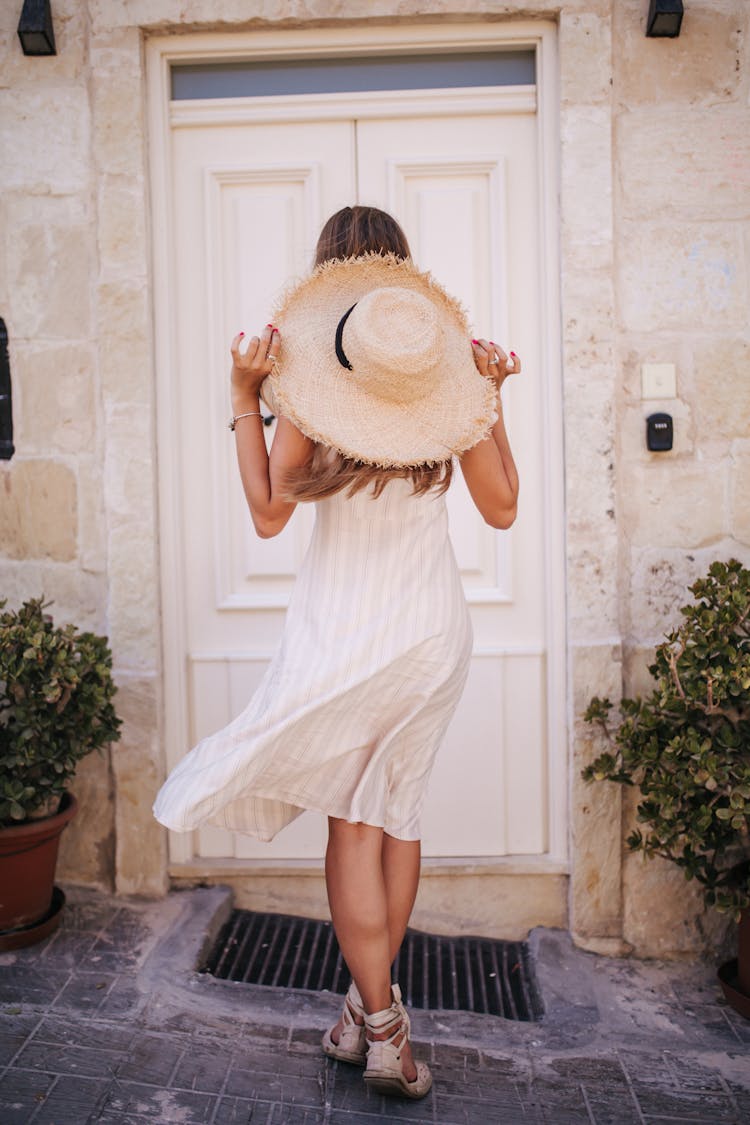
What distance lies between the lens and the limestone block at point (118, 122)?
127 inches

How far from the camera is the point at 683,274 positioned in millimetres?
3166

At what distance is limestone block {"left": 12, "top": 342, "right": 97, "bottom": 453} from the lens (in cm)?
334

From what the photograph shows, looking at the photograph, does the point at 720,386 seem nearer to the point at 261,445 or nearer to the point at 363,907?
the point at 261,445

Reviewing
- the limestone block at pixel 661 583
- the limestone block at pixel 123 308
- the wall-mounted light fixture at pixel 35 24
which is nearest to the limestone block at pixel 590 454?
the limestone block at pixel 661 583

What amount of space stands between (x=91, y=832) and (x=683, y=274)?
2.78 meters

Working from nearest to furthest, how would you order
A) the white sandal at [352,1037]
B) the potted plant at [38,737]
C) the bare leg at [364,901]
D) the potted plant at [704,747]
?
1. the bare leg at [364,901]
2. the white sandal at [352,1037]
3. the potted plant at [704,747]
4. the potted plant at [38,737]

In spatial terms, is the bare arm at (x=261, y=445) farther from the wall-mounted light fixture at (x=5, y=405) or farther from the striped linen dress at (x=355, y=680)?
the wall-mounted light fixture at (x=5, y=405)

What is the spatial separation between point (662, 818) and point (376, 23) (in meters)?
2.72

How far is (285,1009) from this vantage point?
9.27ft

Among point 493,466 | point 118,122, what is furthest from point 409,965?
point 118,122

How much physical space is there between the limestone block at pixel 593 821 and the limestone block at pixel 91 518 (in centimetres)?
166

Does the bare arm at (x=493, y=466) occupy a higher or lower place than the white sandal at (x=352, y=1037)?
higher

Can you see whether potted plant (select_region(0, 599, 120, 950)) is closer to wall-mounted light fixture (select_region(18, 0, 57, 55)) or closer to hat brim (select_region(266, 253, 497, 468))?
hat brim (select_region(266, 253, 497, 468))

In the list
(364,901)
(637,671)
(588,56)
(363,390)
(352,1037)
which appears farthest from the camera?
(637,671)
